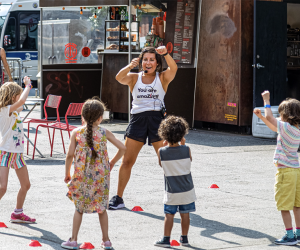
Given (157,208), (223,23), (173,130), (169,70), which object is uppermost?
(223,23)

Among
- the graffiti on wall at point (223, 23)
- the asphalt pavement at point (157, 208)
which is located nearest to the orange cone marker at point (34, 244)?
the asphalt pavement at point (157, 208)

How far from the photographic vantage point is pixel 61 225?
5383mm

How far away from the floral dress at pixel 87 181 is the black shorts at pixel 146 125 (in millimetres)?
1508

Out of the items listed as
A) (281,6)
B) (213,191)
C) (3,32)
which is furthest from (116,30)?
(3,32)

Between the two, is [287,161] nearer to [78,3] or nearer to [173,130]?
[173,130]

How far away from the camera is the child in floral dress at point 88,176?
459 centimetres

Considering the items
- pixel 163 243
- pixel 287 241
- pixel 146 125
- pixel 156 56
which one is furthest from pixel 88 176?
pixel 156 56

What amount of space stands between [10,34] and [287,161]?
21.6 m

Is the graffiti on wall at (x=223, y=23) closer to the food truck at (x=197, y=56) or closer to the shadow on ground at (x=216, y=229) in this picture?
the food truck at (x=197, y=56)

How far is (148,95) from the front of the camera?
6.08m

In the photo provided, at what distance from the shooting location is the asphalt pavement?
A: 4945mm

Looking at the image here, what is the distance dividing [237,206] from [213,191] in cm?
79

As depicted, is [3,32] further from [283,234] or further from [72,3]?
[283,234]

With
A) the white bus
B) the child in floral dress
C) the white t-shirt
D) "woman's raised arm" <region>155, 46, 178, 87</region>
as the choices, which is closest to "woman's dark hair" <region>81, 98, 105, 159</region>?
the child in floral dress
